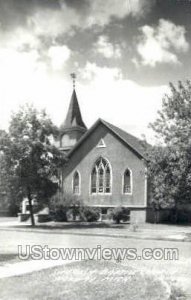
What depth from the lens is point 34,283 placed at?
9703 mm

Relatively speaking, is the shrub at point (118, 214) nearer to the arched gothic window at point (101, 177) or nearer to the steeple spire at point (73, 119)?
the arched gothic window at point (101, 177)

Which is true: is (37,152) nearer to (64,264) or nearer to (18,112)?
(18,112)

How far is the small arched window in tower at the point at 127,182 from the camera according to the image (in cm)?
3894

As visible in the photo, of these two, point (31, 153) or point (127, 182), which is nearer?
point (31, 153)

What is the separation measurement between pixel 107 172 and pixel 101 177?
764mm

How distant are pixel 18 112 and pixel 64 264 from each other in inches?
786

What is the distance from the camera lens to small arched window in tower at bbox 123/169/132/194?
1533 inches

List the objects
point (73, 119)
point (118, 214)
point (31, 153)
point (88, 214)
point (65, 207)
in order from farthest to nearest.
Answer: point (73, 119)
point (88, 214)
point (65, 207)
point (118, 214)
point (31, 153)

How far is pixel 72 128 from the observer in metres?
52.1

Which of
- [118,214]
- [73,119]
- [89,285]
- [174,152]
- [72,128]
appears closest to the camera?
[89,285]

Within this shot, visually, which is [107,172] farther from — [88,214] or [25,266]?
[25,266]

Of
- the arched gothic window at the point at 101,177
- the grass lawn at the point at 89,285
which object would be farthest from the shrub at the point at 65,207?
the grass lawn at the point at 89,285

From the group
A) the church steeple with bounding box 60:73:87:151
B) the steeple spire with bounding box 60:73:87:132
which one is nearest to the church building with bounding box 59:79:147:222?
the church steeple with bounding box 60:73:87:151

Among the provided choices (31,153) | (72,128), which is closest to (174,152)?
(31,153)
